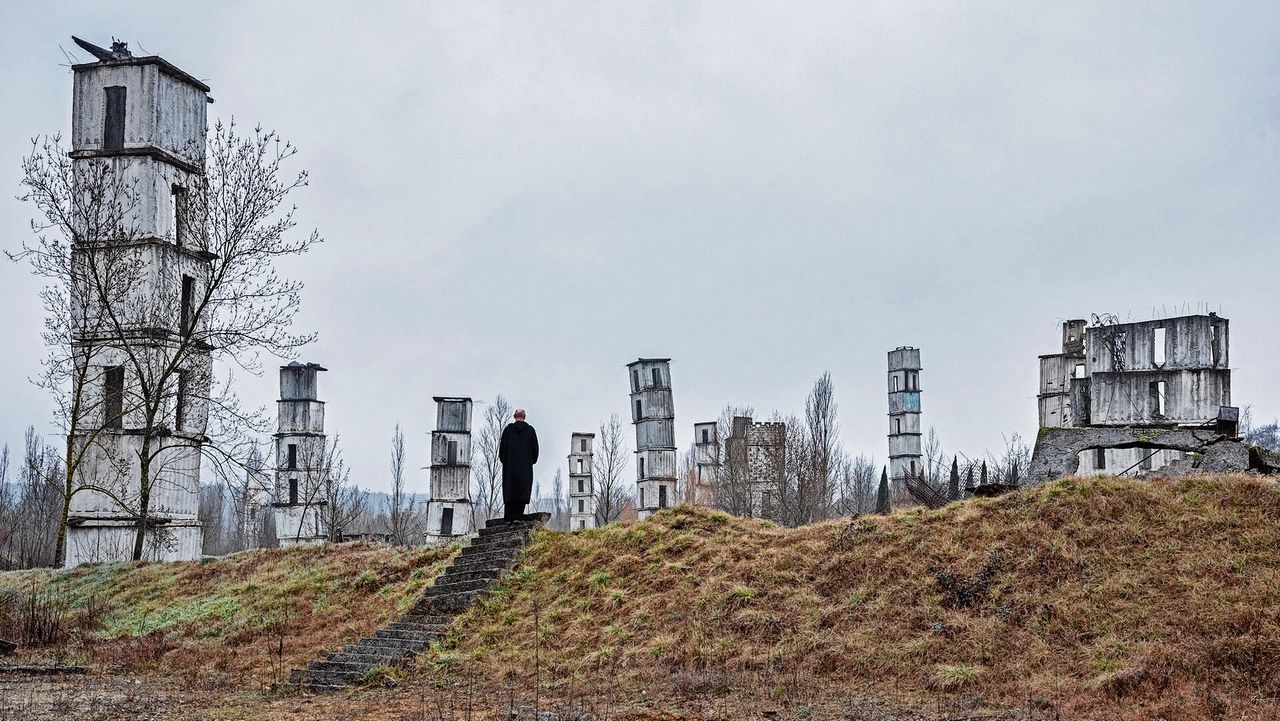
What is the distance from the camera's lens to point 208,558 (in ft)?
66.6

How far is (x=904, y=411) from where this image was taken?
163 feet

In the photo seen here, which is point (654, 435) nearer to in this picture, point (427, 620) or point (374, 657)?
point (427, 620)

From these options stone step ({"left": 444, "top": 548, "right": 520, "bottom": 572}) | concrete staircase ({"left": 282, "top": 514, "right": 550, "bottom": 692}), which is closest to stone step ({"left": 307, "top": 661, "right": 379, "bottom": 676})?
concrete staircase ({"left": 282, "top": 514, "right": 550, "bottom": 692})

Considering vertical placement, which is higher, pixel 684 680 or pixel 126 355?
pixel 126 355

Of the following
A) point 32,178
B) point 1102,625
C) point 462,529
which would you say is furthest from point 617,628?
point 462,529

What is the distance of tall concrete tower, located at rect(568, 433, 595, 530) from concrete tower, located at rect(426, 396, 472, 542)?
35.7 ft

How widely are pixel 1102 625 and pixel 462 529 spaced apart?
81.4 ft

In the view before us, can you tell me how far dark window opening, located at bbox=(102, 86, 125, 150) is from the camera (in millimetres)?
22531

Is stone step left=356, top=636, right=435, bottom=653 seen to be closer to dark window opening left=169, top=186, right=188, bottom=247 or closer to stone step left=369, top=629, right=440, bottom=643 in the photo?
stone step left=369, top=629, right=440, bottom=643

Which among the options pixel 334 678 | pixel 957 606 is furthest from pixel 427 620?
pixel 957 606

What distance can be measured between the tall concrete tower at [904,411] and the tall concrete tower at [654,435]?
15412 mm

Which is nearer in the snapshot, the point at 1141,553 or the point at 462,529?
the point at 1141,553

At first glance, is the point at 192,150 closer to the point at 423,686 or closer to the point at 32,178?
the point at 32,178

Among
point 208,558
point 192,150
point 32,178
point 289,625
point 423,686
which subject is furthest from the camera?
point 192,150
